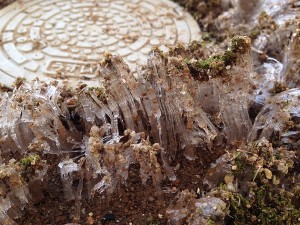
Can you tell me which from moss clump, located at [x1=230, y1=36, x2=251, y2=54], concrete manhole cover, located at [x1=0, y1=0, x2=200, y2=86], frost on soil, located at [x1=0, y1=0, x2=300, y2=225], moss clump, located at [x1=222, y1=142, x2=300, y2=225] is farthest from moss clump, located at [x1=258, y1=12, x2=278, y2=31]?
moss clump, located at [x1=222, y1=142, x2=300, y2=225]

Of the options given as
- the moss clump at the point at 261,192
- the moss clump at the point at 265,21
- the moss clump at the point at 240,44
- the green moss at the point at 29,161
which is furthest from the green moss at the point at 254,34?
the green moss at the point at 29,161

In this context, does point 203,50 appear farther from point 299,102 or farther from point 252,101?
point 299,102

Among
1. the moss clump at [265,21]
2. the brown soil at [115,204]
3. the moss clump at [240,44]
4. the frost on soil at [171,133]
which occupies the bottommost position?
the brown soil at [115,204]

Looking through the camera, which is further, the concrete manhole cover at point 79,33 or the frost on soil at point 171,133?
the concrete manhole cover at point 79,33

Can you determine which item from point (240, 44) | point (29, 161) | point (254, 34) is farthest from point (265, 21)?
point (29, 161)

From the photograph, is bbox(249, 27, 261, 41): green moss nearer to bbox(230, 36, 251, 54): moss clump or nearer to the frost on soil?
the frost on soil

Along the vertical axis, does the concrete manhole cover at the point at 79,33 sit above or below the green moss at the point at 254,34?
above

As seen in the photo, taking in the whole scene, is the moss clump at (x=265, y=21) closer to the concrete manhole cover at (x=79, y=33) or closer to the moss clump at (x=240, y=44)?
the concrete manhole cover at (x=79, y=33)

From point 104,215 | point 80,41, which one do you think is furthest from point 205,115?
point 80,41
